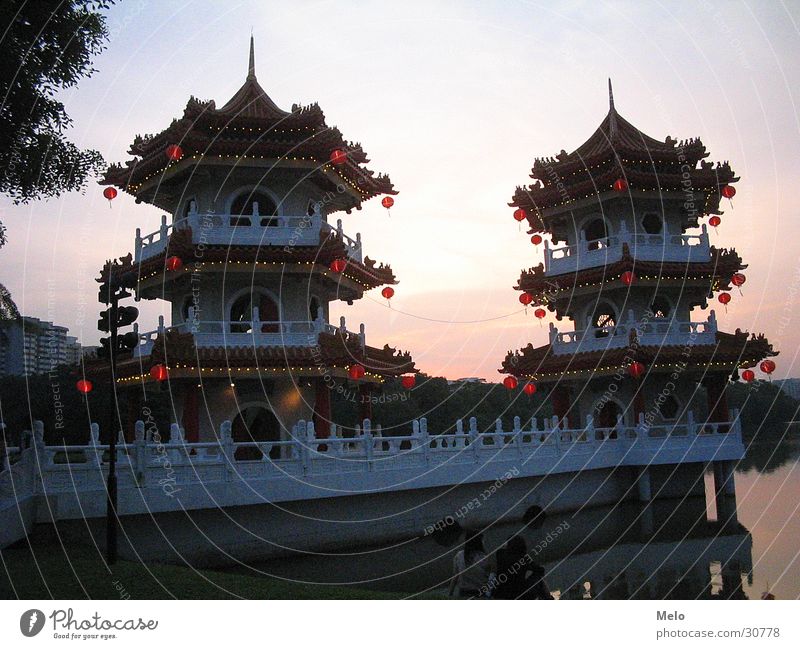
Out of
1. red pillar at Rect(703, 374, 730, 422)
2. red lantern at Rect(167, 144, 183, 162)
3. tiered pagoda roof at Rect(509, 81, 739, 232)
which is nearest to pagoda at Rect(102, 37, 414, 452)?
red lantern at Rect(167, 144, 183, 162)

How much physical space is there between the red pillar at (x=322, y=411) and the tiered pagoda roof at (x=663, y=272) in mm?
9144

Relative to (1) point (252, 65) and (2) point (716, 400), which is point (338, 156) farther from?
(2) point (716, 400)

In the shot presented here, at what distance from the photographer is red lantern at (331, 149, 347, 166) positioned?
59.9 ft

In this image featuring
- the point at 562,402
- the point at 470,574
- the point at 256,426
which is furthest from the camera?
the point at 562,402

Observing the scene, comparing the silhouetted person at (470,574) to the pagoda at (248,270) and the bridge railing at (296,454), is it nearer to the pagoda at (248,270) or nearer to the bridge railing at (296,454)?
the bridge railing at (296,454)

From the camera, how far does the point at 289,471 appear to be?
13625 mm

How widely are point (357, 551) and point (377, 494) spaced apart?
1.21 m

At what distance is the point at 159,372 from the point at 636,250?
13.9 metres

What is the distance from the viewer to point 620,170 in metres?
21.9

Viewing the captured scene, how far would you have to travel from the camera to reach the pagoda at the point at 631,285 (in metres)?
21.5

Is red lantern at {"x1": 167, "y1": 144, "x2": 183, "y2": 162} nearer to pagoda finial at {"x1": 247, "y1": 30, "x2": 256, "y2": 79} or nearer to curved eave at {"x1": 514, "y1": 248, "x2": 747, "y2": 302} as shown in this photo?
pagoda finial at {"x1": 247, "y1": 30, "x2": 256, "y2": 79}

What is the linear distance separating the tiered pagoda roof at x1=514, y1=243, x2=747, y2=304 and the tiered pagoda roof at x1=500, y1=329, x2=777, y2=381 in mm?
1745
